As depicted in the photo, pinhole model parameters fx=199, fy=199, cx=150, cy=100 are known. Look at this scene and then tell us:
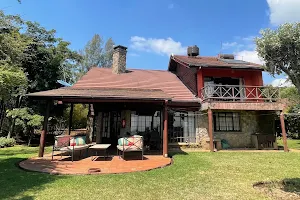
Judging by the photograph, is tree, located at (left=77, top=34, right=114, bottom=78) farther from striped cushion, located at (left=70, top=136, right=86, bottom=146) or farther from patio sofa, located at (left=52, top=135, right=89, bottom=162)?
striped cushion, located at (left=70, top=136, right=86, bottom=146)

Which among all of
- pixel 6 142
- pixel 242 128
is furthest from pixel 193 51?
pixel 6 142

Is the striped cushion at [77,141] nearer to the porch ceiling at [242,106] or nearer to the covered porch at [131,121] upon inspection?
the covered porch at [131,121]

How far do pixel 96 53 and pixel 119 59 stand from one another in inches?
798

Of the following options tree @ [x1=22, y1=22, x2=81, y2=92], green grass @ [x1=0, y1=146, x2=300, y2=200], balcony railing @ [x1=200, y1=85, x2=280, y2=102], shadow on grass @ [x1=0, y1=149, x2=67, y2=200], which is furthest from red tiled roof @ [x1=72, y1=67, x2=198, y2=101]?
shadow on grass @ [x1=0, y1=149, x2=67, y2=200]

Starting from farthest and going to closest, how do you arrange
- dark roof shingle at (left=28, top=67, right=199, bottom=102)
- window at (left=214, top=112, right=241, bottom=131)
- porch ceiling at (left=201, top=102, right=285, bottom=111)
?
1. window at (left=214, top=112, right=241, bottom=131)
2. dark roof shingle at (left=28, top=67, right=199, bottom=102)
3. porch ceiling at (left=201, top=102, right=285, bottom=111)

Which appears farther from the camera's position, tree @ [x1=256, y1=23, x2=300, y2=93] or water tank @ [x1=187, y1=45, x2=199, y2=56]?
water tank @ [x1=187, y1=45, x2=199, y2=56]

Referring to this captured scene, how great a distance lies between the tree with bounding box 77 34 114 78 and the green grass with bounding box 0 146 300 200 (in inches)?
1116

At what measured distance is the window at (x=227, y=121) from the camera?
1334cm

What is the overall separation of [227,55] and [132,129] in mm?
11121

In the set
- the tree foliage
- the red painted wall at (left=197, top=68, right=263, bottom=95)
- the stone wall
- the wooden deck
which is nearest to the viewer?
the wooden deck

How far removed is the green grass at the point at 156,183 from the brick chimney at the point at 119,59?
1020cm

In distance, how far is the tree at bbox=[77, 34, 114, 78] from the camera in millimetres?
34094

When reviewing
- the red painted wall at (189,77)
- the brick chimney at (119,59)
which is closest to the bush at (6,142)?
the brick chimney at (119,59)

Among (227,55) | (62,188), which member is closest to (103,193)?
(62,188)
